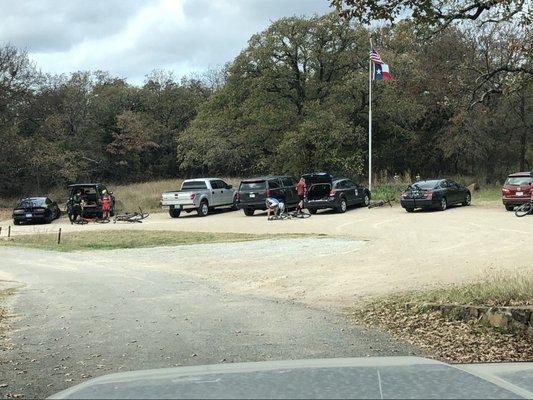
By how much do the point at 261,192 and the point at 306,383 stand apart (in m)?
26.5

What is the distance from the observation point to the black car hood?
6.96ft

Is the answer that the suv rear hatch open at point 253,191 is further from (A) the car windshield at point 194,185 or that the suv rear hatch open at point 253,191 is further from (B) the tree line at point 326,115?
(B) the tree line at point 326,115

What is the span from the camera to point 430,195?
86.9 feet

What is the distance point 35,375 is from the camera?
5641 millimetres

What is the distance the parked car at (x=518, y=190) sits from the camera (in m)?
24.5

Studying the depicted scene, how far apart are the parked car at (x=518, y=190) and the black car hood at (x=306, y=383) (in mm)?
23988

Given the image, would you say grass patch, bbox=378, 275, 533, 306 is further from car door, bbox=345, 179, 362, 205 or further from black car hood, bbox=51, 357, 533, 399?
car door, bbox=345, 179, 362, 205

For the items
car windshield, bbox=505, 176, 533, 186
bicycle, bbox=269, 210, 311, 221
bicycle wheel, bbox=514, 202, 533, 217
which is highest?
car windshield, bbox=505, 176, 533, 186

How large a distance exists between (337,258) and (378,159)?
35354 mm

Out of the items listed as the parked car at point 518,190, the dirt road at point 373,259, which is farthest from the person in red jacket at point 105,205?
the parked car at point 518,190

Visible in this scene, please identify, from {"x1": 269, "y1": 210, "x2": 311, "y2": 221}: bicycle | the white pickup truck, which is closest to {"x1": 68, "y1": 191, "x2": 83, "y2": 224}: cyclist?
the white pickup truck

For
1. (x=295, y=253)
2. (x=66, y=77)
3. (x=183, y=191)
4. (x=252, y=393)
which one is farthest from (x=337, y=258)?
(x=66, y=77)

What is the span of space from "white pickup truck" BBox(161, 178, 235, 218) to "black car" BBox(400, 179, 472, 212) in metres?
10.3

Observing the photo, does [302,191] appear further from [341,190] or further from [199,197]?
[199,197]
